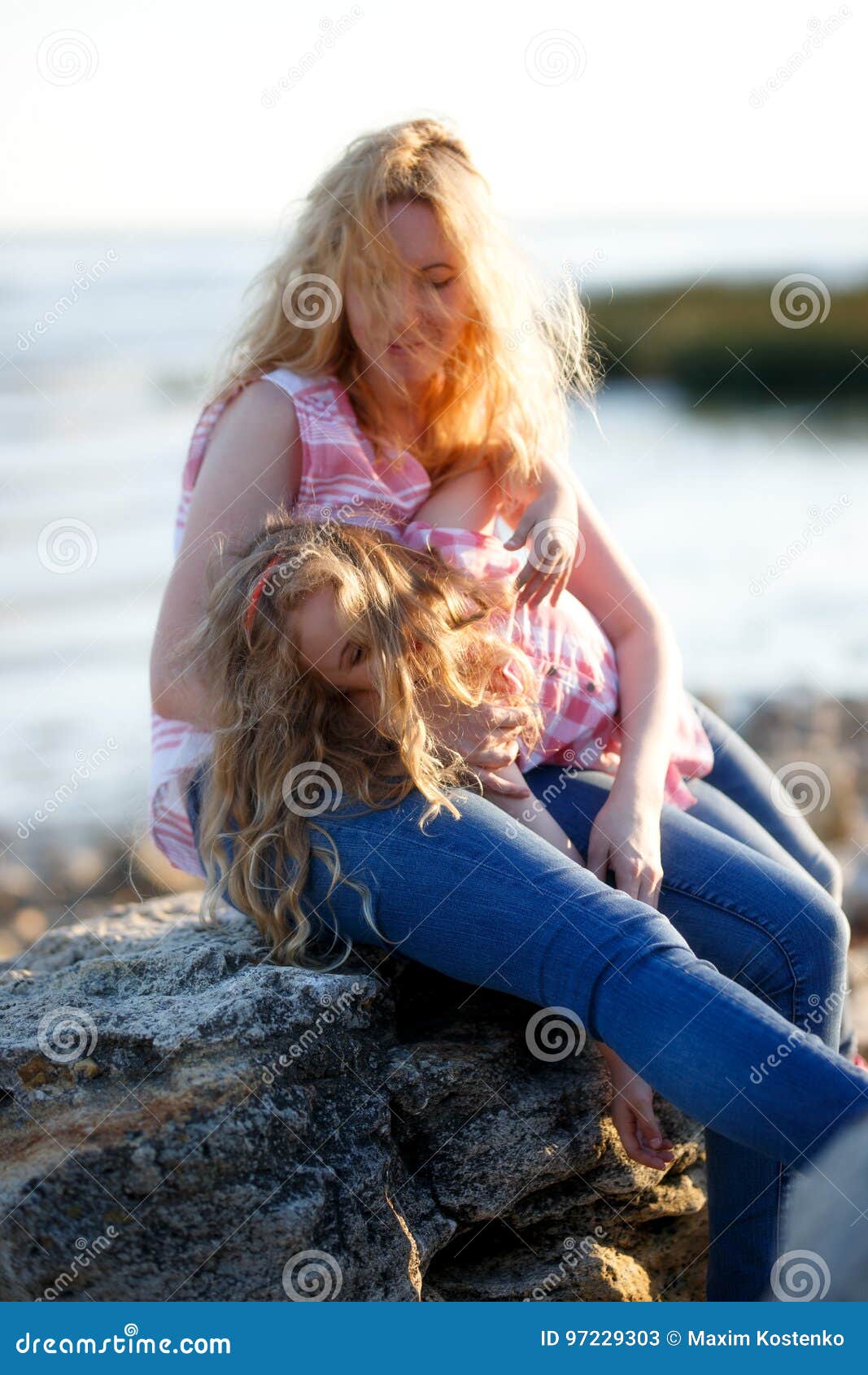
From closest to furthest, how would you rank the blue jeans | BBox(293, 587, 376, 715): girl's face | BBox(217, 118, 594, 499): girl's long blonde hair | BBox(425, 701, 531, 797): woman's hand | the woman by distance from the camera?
the blue jeans → the woman → BBox(293, 587, 376, 715): girl's face → BBox(425, 701, 531, 797): woman's hand → BBox(217, 118, 594, 499): girl's long blonde hair

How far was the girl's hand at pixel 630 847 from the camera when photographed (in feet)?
6.83

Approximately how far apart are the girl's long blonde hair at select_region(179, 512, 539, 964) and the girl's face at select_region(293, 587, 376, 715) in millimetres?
12

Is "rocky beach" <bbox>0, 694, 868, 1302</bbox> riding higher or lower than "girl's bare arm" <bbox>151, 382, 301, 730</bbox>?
lower

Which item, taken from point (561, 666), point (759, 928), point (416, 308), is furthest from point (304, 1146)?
point (416, 308)

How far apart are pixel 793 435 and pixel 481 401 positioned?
38.7 ft

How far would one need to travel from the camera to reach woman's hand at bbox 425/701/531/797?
2.14m

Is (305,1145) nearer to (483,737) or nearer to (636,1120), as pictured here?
(636,1120)

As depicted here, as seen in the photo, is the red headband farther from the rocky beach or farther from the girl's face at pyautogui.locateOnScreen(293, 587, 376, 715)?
the rocky beach

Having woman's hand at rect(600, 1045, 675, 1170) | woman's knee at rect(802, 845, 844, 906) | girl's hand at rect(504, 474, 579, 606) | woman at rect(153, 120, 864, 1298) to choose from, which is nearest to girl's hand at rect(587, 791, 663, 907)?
woman at rect(153, 120, 864, 1298)

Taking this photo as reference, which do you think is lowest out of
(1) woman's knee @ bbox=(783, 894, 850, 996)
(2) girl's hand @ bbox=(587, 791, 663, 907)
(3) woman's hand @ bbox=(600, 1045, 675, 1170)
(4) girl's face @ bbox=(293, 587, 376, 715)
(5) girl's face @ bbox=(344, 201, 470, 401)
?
(3) woman's hand @ bbox=(600, 1045, 675, 1170)

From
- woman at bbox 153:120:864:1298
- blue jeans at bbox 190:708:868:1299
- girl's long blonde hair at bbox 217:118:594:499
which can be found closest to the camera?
blue jeans at bbox 190:708:868:1299

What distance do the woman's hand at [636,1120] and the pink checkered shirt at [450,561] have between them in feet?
1.80

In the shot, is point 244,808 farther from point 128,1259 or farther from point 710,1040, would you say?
point 710,1040

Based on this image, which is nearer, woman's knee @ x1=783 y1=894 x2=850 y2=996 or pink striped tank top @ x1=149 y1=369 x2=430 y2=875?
woman's knee @ x1=783 y1=894 x2=850 y2=996
